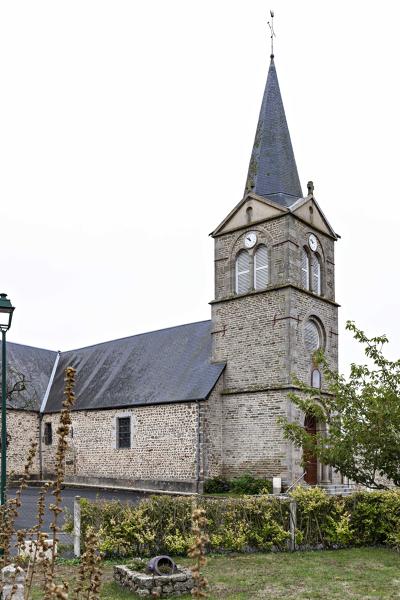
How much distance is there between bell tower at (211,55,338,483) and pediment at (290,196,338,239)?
0.15ft

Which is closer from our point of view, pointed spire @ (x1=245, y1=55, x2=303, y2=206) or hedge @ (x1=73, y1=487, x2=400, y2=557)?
hedge @ (x1=73, y1=487, x2=400, y2=557)

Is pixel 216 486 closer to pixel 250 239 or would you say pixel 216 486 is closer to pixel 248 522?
pixel 250 239

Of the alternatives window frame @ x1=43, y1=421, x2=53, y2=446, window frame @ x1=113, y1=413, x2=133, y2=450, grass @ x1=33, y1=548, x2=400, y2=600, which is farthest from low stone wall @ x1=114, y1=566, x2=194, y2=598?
window frame @ x1=43, y1=421, x2=53, y2=446

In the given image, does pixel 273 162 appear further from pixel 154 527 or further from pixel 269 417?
pixel 154 527

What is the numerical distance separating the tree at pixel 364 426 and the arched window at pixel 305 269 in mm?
9592

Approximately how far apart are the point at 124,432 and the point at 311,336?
8.53 meters

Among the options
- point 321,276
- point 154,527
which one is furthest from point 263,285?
point 154,527

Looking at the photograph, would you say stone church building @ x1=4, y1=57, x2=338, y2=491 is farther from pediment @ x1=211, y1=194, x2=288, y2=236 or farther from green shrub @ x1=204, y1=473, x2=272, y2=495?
green shrub @ x1=204, y1=473, x2=272, y2=495

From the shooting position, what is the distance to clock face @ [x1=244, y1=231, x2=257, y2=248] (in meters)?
23.1

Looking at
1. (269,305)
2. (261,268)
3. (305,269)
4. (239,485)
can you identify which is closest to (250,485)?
(239,485)

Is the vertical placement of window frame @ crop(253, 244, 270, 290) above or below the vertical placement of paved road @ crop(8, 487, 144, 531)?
above

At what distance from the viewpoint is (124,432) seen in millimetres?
24719

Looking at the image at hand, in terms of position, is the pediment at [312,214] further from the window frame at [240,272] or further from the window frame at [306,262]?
the window frame at [240,272]

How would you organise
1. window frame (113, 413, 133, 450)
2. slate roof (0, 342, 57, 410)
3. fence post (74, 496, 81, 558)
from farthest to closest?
slate roof (0, 342, 57, 410) < window frame (113, 413, 133, 450) < fence post (74, 496, 81, 558)
